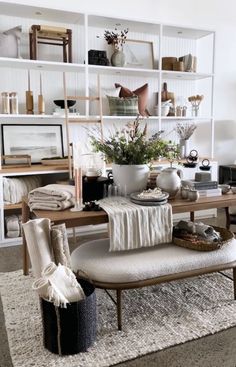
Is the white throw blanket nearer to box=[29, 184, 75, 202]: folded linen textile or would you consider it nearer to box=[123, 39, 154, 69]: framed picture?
box=[29, 184, 75, 202]: folded linen textile

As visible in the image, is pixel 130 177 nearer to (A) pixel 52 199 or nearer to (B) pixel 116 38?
(A) pixel 52 199

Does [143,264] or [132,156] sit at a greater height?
[132,156]

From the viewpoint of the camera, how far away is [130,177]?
7.47 ft

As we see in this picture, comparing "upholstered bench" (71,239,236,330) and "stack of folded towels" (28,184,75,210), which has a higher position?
"stack of folded towels" (28,184,75,210)

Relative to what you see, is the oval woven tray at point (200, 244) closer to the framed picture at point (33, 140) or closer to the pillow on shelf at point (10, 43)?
the framed picture at point (33, 140)

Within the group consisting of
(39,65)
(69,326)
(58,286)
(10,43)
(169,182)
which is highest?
(10,43)

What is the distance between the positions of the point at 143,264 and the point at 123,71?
106 inches

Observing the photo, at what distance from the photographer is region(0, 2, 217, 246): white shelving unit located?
3.65 m

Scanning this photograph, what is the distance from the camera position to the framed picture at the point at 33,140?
12.3 ft

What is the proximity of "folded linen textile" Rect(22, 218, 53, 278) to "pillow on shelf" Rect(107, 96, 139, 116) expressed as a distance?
233 centimetres

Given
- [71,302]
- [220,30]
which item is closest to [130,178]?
[71,302]

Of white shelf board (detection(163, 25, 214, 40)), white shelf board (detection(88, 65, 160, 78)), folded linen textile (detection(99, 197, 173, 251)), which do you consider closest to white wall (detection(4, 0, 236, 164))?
white shelf board (detection(163, 25, 214, 40))

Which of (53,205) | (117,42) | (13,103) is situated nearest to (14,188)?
(13,103)

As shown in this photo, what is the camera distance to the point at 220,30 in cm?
479
